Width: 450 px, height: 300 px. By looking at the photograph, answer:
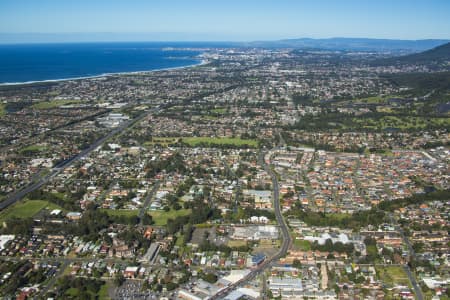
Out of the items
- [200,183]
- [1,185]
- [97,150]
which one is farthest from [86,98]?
[200,183]

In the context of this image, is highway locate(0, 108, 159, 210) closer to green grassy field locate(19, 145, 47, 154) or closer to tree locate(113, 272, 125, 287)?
green grassy field locate(19, 145, 47, 154)

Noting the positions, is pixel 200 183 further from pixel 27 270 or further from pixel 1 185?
pixel 1 185

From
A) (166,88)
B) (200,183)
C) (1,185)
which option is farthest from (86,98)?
(200,183)

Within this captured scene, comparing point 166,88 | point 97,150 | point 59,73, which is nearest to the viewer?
point 97,150

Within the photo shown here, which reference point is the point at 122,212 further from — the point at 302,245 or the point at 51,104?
the point at 51,104

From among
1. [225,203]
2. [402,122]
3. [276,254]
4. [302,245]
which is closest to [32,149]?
[225,203]

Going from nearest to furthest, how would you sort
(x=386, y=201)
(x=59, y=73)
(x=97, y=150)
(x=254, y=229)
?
(x=254, y=229)
(x=386, y=201)
(x=97, y=150)
(x=59, y=73)

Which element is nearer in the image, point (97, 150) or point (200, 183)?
point (200, 183)
